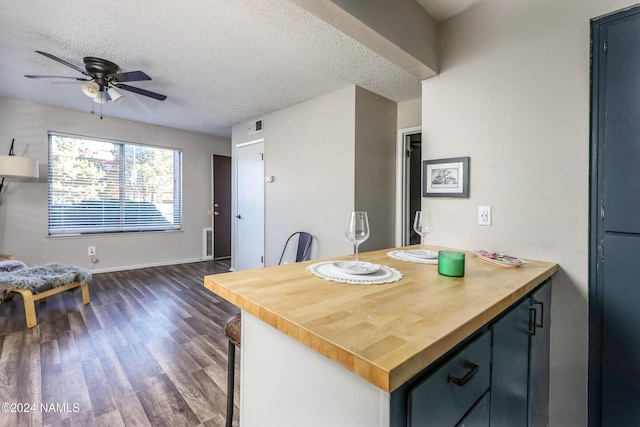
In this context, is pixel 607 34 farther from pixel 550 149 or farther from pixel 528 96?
pixel 550 149

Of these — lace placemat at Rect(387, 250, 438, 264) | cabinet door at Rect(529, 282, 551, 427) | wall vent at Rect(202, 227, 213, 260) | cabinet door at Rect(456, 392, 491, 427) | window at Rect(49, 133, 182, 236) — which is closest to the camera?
cabinet door at Rect(456, 392, 491, 427)

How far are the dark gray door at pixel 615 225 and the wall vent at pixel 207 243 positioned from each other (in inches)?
213

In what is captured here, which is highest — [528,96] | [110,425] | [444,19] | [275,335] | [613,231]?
[444,19]

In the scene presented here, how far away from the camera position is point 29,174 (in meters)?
3.38

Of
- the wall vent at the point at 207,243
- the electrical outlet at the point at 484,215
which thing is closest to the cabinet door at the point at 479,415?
the electrical outlet at the point at 484,215

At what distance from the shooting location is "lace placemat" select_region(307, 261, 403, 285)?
1033 mm

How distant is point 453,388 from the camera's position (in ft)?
2.39

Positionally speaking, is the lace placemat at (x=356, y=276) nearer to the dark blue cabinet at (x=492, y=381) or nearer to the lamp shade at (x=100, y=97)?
the dark blue cabinet at (x=492, y=381)

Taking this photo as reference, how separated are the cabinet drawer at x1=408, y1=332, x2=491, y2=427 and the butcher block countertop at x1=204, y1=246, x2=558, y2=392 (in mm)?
76

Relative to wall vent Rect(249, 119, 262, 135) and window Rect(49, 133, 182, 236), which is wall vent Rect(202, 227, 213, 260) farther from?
wall vent Rect(249, 119, 262, 135)

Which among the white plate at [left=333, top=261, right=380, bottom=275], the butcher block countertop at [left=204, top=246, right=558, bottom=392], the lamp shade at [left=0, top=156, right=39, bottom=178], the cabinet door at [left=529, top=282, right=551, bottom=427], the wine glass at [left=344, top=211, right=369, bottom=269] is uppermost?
the lamp shade at [left=0, top=156, right=39, bottom=178]

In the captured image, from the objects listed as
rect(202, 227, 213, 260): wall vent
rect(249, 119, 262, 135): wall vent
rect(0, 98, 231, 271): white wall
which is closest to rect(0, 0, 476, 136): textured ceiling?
rect(0, 98, 231, 271): white wall

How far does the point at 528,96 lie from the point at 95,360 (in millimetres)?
3213

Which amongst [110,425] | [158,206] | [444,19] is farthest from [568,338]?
[158,206]
